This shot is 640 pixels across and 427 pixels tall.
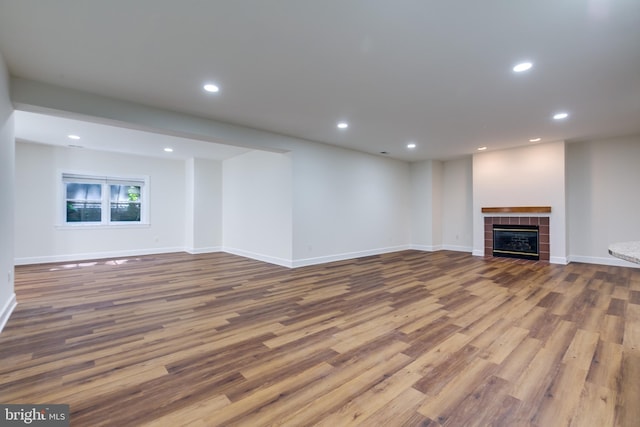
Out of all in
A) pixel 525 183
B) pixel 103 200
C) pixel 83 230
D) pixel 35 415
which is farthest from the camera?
pixel 103 200

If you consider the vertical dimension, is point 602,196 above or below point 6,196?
above

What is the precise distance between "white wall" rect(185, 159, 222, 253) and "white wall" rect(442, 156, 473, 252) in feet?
21.3

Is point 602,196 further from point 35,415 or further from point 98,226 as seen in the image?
point 98,226

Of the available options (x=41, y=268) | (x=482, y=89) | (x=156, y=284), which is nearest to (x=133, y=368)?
(x=156, y=284)

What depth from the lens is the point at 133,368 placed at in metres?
2.08

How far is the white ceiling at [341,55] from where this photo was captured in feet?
6.81

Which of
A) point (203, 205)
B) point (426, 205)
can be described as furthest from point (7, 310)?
point (426, 205)

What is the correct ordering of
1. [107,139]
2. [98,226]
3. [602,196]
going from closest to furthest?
[107,139], [602,196], [98,226]

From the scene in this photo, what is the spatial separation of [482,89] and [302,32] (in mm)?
2330

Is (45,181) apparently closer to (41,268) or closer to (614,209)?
(41,268)

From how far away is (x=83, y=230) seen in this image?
6723mm

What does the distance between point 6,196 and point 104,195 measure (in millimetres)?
4616

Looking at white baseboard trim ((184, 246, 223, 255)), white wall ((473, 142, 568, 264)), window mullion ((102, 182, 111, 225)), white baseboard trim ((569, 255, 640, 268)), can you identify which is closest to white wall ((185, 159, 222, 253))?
white baseboard trim ((184, 246, 223, 255))

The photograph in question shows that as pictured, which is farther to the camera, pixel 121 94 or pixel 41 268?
pixel 41 268
